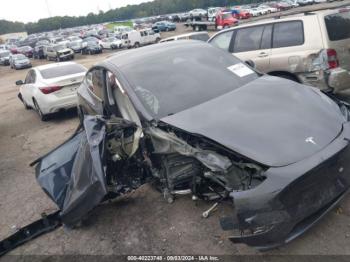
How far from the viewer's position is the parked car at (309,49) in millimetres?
5773

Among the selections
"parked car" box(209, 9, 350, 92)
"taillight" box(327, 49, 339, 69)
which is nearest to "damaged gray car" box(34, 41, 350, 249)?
"parked car" box(209, 9, 350, 92)

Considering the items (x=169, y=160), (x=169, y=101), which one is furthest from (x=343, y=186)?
(x=169, y=101)

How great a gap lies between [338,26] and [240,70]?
108 inches

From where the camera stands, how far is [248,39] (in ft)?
23.2

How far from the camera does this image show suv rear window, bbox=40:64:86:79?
9320 mm

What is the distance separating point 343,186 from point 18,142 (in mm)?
6937

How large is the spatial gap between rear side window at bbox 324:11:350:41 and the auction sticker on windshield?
2.22 metres

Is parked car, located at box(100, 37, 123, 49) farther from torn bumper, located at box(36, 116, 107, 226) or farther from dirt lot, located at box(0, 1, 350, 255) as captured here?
torn bumper, located at box(36, 116, 107, 226)

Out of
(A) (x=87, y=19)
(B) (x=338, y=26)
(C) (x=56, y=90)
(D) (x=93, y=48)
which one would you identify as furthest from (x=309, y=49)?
(A) (x=87, y=19)

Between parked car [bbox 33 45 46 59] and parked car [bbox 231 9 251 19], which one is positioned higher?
parked car [bbox 231 9 251 19]

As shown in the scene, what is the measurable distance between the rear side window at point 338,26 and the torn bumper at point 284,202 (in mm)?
3809

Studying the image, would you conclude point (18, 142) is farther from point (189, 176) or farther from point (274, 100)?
point (274, 100)

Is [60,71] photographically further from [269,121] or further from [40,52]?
[40,52]

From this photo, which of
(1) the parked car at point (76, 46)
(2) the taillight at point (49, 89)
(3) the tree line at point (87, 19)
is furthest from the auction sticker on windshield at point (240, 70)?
(3) the tree line at point (87, 19)
